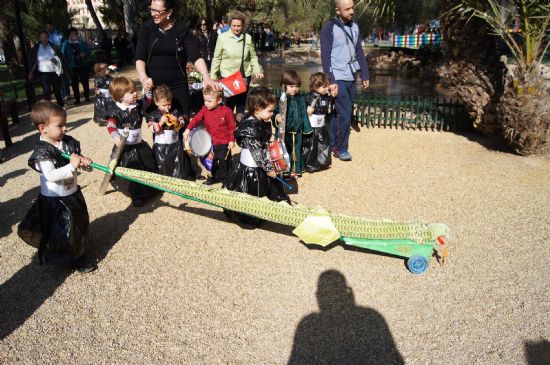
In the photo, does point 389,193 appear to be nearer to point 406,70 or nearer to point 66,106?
point 66,106

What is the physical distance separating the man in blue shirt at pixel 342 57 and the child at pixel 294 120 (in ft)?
2.27

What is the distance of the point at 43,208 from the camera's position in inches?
141

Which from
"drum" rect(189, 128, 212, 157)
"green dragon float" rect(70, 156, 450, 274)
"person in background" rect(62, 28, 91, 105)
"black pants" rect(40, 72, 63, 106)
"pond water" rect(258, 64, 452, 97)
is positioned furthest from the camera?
"pond water" rect(258, 64, 452, 97)

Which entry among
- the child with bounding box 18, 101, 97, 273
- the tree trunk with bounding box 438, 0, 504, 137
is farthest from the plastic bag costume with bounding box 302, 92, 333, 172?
the child with bounding box 18, 101, 97, 273

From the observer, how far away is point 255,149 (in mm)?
4406

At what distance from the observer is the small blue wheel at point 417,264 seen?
12.1 feet

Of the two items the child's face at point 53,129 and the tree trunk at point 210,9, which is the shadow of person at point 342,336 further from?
the tree trunk at point 210,9

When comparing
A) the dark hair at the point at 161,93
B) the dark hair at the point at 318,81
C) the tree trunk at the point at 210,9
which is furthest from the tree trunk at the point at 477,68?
the tree trunk at the point at 210,9

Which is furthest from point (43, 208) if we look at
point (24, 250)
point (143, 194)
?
point (143, 194)

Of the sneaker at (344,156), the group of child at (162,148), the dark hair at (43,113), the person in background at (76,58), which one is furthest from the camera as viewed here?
the person in background at (76,58)

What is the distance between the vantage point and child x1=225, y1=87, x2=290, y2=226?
4383mm

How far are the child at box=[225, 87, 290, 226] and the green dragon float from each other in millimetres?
601

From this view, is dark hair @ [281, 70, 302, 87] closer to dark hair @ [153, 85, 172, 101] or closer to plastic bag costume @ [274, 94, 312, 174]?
plastic bag costume @ [274, 94, 312, 174]

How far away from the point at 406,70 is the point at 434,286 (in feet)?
65.5
